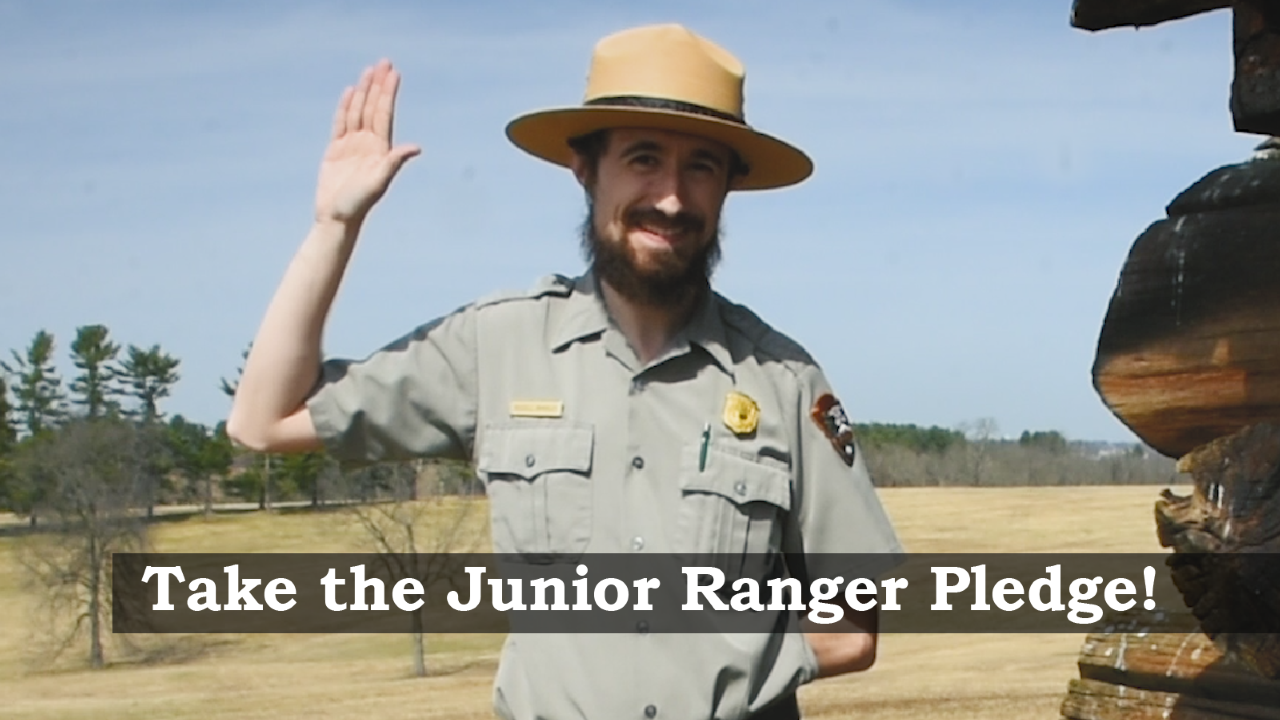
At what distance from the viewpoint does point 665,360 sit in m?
2.77

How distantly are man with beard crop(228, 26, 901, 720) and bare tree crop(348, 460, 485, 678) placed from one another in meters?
32.7

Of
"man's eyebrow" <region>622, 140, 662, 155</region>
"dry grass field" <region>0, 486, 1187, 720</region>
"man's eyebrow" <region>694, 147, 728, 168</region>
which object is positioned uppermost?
"man's eyebrow" <region>622, 140, 662, 155</region>

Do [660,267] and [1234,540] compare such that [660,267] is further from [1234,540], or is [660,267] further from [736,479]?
[1234,540]

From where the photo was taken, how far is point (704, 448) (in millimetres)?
2727

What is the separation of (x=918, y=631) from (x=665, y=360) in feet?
106

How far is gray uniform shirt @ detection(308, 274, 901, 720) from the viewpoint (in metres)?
2.63

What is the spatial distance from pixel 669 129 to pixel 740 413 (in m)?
0.46

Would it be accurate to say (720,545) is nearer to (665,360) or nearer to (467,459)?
(665,360)

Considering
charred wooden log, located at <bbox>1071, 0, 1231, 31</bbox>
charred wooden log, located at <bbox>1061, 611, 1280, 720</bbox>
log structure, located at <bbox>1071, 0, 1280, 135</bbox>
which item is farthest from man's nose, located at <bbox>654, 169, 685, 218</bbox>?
charred wooden log, located at <bbox>1061, 611, 1280, 720</bbox>

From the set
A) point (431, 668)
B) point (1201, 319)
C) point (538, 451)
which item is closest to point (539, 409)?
point (538, 451)

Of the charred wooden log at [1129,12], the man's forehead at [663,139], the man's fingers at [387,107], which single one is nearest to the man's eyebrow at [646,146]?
the man's forehead at [663,139]

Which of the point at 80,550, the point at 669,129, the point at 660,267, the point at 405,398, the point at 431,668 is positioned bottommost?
the point at 431,668

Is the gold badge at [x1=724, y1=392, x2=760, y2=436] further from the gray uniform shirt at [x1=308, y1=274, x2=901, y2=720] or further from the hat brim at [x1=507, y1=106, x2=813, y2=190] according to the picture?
the hat brim at [x1=507, y1=106, x2=813, y2=190]

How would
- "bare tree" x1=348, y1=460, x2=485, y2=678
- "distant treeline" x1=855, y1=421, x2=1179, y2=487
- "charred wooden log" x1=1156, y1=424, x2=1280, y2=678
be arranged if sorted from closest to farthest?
"charred wooden log" x1=1156, y1=424, x2=1280, y2=678
"bare tree" x1=348, y1=460, x2=485, y2=678
"distant treeline" x1=855, y1=421, x2=1179, y2=487
